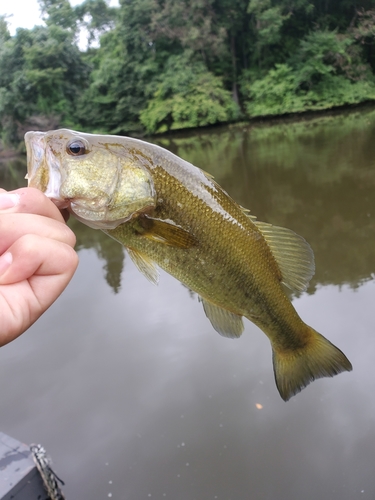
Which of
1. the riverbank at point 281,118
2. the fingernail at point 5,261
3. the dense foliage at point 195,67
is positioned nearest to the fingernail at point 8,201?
the fingernail at point 5,261

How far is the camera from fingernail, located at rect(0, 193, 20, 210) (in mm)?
1157

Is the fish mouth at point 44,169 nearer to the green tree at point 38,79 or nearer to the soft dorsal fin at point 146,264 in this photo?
the soft dorsal fin at point 146,264

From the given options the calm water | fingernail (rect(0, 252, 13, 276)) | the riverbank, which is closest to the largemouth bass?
fingernail (rect(0, 252, 13, 276))

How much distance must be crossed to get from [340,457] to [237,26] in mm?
28939

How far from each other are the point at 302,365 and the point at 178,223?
912mm

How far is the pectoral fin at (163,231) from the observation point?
155 cm

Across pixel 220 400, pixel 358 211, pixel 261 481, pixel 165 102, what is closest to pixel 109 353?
pixel 220 400

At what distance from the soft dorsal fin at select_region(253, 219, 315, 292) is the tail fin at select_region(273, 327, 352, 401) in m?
0.31

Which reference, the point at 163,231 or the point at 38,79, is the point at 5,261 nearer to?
the point at 163,231

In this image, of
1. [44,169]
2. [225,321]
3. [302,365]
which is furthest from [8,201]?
[302,365]

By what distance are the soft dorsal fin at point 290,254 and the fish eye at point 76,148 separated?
0.76 meters

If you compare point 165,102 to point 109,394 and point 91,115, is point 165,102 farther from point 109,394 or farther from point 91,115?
point 109,394

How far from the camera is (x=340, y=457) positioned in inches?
119

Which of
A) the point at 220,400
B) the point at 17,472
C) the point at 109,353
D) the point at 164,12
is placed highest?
the point at 164,12
